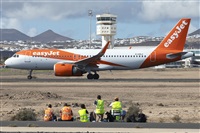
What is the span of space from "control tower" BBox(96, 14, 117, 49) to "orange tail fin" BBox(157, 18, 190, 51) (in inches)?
2977

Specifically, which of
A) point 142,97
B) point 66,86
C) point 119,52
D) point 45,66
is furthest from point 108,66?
point 142,97

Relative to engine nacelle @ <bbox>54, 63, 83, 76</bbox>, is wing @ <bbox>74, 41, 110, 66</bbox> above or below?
above

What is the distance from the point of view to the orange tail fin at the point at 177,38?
5656 cm

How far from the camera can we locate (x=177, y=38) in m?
56.7

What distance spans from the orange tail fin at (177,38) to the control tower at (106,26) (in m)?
75.6

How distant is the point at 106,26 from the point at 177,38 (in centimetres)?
7883

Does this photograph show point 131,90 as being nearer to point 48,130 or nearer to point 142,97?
point 142,97

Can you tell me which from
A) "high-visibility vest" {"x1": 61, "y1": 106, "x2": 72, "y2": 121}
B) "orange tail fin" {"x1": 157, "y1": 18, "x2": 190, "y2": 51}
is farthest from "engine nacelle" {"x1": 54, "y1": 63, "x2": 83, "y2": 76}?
"high-visibility vest" {"x1": 61, "y1": 106, "x2": 72, "y2": 121}

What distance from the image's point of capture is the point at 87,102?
34.3 m

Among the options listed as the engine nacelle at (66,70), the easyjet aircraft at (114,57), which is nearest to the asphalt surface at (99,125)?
the engine nacelle at (66,70)

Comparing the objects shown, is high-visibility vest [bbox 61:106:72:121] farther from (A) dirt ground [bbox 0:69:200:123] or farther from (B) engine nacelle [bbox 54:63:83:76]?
(B) engine nacelle [bbox 54:63:83:76]

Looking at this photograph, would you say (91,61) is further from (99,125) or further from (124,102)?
(99,125)

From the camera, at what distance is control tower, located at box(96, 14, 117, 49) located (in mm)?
133375

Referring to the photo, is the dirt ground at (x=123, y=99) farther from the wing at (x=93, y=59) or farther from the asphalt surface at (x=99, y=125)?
the wing at (x=93, y=59)
